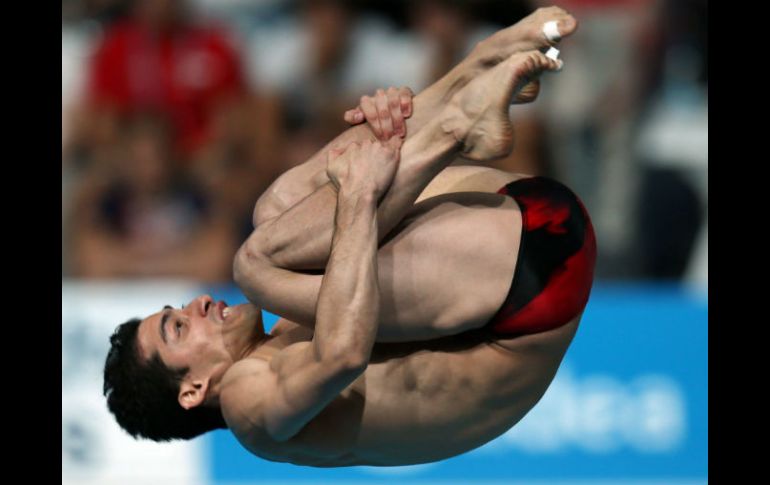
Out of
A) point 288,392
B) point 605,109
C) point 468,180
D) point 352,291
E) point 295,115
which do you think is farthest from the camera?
point 295,115

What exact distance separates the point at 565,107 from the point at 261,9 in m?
1.33

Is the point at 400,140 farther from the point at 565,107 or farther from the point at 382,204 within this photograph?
the point at 565,107

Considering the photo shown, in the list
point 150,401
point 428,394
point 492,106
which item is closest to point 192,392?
point 150,401

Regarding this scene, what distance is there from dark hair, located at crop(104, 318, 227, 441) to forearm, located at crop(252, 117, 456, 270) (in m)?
0.59

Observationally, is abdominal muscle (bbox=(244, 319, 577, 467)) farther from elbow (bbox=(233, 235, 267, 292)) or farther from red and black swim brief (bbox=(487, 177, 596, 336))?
elbow (bbox=(233, 235, 267, 292))

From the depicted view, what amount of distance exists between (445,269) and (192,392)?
0.82 meters

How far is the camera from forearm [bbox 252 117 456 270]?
266 cm

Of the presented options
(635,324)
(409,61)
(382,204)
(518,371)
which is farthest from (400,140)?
(409,61)

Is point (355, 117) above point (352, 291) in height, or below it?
above

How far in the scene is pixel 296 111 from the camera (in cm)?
519

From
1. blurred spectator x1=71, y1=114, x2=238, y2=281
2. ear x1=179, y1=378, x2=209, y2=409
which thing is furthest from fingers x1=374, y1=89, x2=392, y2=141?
blurred spectator x1=71, y1=114, x2=238, y2=281

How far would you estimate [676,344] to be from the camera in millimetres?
4590

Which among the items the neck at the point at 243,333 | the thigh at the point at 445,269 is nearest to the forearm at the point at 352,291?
the thigh at the point at 445,269

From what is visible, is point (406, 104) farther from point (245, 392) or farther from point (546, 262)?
point (245, 392)
